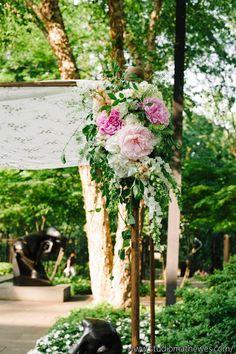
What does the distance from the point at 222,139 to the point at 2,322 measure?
1523 cm

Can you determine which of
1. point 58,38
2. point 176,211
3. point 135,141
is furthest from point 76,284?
point 135,141

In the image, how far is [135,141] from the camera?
100 inches

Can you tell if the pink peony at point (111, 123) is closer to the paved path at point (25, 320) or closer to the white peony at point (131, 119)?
the white peony at point (131, 119)

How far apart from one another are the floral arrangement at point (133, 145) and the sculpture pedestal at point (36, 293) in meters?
8.04

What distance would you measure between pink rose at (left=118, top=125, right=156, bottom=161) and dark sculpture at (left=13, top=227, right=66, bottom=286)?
29.2 feet

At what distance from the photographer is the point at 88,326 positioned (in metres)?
3.25

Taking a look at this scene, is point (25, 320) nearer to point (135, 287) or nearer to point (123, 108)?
point (135, 287)

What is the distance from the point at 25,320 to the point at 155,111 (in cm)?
637

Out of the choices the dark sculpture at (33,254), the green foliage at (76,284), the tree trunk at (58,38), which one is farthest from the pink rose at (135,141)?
the green foliage at (76,284)

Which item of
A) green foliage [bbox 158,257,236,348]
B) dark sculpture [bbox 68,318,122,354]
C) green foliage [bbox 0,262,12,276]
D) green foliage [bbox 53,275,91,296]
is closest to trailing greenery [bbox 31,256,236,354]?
green foliage [bbox 158,257,236,348]

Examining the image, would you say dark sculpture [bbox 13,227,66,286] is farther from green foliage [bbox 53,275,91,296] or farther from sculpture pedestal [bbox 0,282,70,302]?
green foliage [bbox 53,275,91,296]

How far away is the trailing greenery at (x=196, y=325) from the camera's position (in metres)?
3.60

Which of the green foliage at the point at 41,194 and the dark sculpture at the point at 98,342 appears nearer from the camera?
the dark sculpture at the point at 98,342

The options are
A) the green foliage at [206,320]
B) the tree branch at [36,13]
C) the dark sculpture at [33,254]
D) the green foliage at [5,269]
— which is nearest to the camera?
the green foliage at [206,320]
